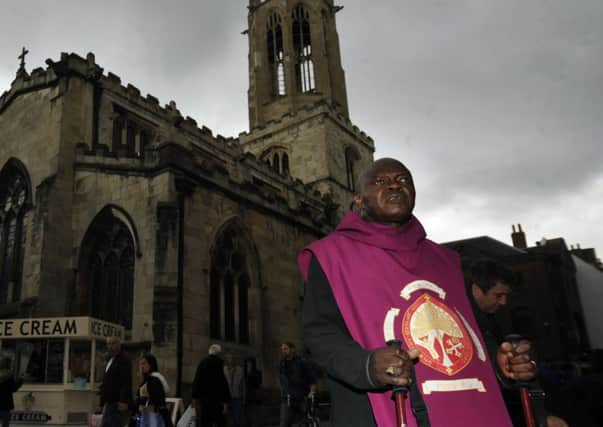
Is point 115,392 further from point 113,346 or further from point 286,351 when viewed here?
point 286,351

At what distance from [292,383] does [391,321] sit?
6307 mm

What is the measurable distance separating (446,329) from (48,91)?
1849 centimetres

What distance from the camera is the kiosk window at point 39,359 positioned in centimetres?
1127

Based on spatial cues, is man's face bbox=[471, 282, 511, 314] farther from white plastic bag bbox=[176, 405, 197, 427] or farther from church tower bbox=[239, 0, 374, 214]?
church tower bbox=[239, 0, 374, 214]

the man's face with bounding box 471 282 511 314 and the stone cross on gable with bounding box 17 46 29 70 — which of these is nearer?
the man's face with bounding box 471 282 511 314

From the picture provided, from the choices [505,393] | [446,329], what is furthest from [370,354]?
[505,393]

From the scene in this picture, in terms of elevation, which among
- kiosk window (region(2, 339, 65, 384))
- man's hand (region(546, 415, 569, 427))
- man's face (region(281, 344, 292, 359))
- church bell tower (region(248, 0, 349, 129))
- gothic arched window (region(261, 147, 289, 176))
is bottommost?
man's hand (region(546, 415, 569, 427))

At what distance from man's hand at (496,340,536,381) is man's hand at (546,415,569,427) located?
0.47ft

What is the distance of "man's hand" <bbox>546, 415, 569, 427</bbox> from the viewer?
1838 mm

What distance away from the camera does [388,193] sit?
219cm

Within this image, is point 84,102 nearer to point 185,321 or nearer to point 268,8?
point 185,321

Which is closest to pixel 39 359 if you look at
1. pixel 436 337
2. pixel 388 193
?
pixel 388 193

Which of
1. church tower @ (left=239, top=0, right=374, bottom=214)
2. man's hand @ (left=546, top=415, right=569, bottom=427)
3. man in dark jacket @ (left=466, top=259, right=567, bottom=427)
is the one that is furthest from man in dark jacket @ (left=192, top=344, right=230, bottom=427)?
church tower @ (left=239, top=0, right=374, bottom=214)

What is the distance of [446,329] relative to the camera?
6.63 feet
